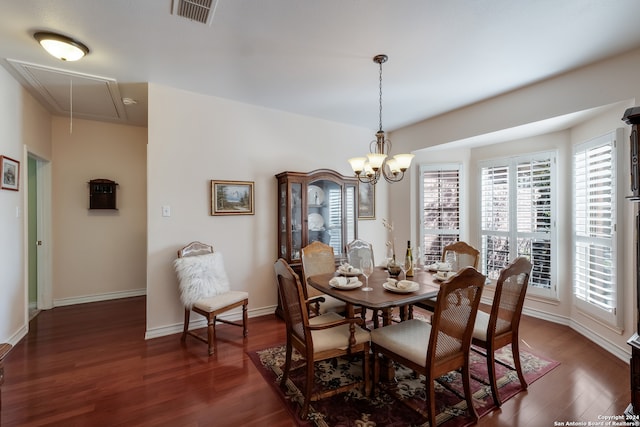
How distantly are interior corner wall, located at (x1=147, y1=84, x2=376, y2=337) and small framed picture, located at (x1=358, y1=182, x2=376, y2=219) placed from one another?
75cm

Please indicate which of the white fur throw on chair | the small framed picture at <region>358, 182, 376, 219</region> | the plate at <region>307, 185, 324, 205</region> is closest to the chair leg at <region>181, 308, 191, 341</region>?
the white fur throw on chair

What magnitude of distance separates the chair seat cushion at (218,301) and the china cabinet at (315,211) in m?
0.82

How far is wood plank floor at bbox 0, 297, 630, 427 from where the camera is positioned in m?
1.90

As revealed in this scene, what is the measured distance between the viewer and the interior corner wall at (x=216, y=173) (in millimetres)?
3131

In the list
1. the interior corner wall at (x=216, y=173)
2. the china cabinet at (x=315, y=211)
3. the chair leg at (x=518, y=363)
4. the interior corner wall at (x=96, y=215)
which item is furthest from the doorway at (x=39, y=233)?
the chair leg at (x=518, y=363)

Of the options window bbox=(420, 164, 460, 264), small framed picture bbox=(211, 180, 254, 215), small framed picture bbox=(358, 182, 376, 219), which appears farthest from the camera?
small framed picture bbox=(358, 182, 376, 219)

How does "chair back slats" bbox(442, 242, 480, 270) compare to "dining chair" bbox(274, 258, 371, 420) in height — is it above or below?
above

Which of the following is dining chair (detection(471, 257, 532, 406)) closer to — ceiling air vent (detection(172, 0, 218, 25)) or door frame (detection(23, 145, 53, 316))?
ceiling air vent (detection(172, 0, 218, 25))

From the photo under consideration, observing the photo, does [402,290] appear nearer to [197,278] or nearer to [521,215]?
[197,278]

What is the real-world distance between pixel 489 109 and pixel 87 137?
5482 mm

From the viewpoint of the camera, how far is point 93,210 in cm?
429

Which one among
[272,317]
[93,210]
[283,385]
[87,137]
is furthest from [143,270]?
[283,385]

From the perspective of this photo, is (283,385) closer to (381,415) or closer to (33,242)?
(381,415)

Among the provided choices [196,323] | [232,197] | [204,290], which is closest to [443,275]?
[204,290]
